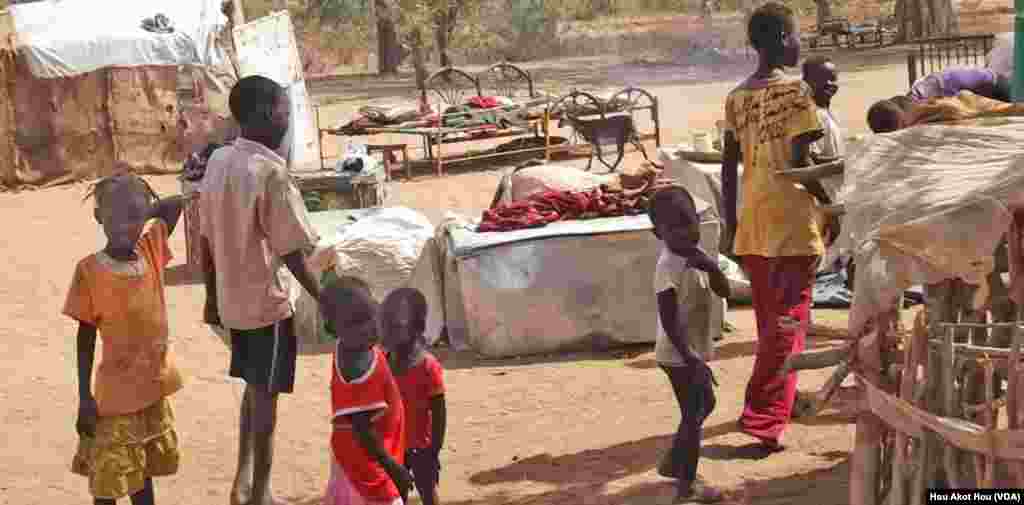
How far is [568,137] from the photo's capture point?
62.8 feet

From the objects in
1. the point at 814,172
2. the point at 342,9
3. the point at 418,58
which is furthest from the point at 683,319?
the point at 342,9

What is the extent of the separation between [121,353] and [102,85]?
49.3ft

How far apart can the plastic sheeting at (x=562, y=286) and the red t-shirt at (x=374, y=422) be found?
3.57 metres

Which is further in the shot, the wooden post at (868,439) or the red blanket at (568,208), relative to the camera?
the red blanket at (568,208)

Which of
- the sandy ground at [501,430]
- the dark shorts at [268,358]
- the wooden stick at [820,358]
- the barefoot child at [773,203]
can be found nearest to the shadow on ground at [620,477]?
the sandy ground at [501,430]

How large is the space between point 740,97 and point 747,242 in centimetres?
52

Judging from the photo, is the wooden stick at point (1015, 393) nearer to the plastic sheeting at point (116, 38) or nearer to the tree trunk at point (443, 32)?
the plastic sheeting at point (116, 38)

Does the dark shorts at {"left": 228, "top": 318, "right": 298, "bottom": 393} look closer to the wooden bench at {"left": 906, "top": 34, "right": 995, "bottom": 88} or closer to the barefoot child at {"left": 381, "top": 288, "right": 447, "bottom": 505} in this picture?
the barefoot child at {"left": 381, "top": 288, "right": 447, "bottom": 505}

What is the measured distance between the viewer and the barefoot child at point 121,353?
4.84 meters

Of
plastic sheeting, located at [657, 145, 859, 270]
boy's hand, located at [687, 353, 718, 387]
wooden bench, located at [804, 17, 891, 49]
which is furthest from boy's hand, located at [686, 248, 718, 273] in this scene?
wooden bench, located at [804, 17, 891, 49]

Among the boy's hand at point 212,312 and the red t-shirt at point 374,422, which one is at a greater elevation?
the boy's hand at point 212,312

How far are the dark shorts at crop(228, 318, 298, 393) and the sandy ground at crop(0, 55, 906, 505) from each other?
2.48 ft

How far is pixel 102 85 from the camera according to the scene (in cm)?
1930

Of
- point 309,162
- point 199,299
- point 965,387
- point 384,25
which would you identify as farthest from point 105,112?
point 965,387
